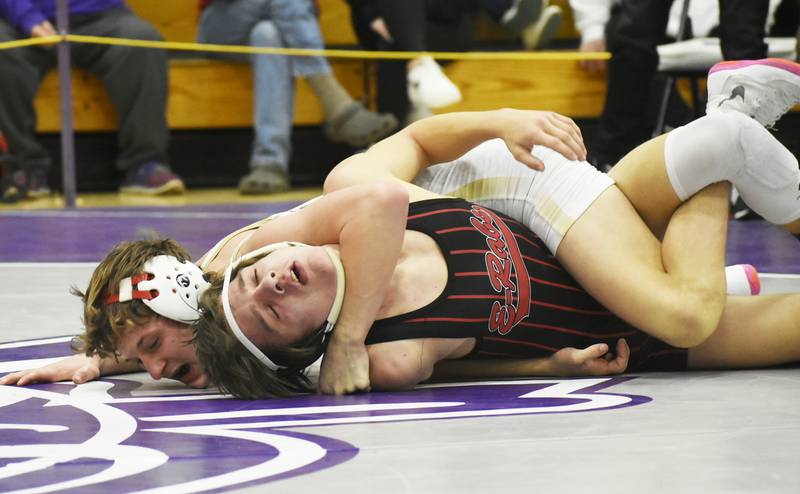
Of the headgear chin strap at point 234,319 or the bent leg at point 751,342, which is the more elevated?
the headgear chin strap at point 234,319

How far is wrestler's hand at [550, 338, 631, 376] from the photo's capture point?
8.20 ft

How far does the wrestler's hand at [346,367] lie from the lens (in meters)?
2.36

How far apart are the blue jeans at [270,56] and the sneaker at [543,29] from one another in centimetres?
122

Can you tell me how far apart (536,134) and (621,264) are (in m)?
0.31

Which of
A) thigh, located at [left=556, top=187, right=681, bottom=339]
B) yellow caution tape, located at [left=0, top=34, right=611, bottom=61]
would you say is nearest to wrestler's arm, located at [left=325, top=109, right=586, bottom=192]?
thigh, located at [left=556, top=187, right=681, bottom=339]

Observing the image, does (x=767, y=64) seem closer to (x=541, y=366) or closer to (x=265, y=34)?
(x=541, y=366)

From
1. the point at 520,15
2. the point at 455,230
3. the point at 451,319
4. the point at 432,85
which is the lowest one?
the point at 451,319

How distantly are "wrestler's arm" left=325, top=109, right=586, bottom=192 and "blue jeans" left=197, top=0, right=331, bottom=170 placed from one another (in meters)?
3.50

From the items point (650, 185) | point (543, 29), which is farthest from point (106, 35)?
point (650, 185)

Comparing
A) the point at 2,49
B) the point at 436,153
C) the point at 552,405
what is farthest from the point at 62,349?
the point at 2,49

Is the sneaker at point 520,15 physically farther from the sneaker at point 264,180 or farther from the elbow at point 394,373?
the elbow at point 394,373

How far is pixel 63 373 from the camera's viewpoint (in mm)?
2578

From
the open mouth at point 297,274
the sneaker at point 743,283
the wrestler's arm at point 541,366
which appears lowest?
the wrestler's arm at point 541,366

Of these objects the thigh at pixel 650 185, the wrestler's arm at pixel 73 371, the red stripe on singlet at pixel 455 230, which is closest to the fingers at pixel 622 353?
the thigh at pixel 650 185
